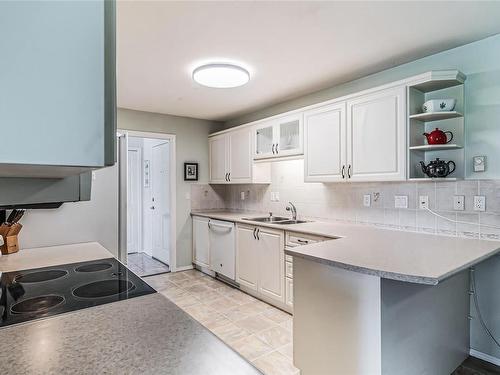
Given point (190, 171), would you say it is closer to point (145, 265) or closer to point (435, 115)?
point (145, 265)

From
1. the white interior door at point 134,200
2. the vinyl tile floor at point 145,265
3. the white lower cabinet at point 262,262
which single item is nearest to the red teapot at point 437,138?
the white lower cabinet at point 262,262

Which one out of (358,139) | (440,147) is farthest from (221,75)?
(440,147)

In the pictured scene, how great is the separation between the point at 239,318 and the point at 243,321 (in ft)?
0.25

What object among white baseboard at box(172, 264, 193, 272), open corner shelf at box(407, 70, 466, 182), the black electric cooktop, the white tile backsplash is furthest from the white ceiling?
white baseboard at box(172, 264, 193, 272)

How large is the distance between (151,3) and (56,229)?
5.98 feet

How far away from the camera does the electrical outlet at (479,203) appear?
2146 millimetres

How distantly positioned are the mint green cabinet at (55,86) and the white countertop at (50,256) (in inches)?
68.7

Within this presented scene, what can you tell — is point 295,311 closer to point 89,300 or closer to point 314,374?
point 314,374

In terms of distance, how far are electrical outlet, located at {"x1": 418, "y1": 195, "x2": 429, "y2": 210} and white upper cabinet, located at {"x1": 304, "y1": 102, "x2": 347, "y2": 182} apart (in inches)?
25.9

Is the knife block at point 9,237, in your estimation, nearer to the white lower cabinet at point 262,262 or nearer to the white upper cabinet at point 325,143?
the white lower cabinet at point 262,262

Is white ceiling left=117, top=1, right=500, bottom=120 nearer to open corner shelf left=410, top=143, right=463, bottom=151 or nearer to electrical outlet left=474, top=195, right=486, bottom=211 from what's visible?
open corner shelf left=410, top=143, right=463, bottom=151

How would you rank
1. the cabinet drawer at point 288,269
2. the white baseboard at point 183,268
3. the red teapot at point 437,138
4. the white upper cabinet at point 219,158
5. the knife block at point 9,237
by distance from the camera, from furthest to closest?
the white baseboard at point 183,268, the white upper cabinet at point 219,158, the cabinet drawer at point 288,269, the red teapot at point 437,138, the knife block at point 9,237

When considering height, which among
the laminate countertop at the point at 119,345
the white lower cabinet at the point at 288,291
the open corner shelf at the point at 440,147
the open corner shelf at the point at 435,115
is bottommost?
the white lower cabinet at the point at 288,291

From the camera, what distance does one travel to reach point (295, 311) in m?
2.02
